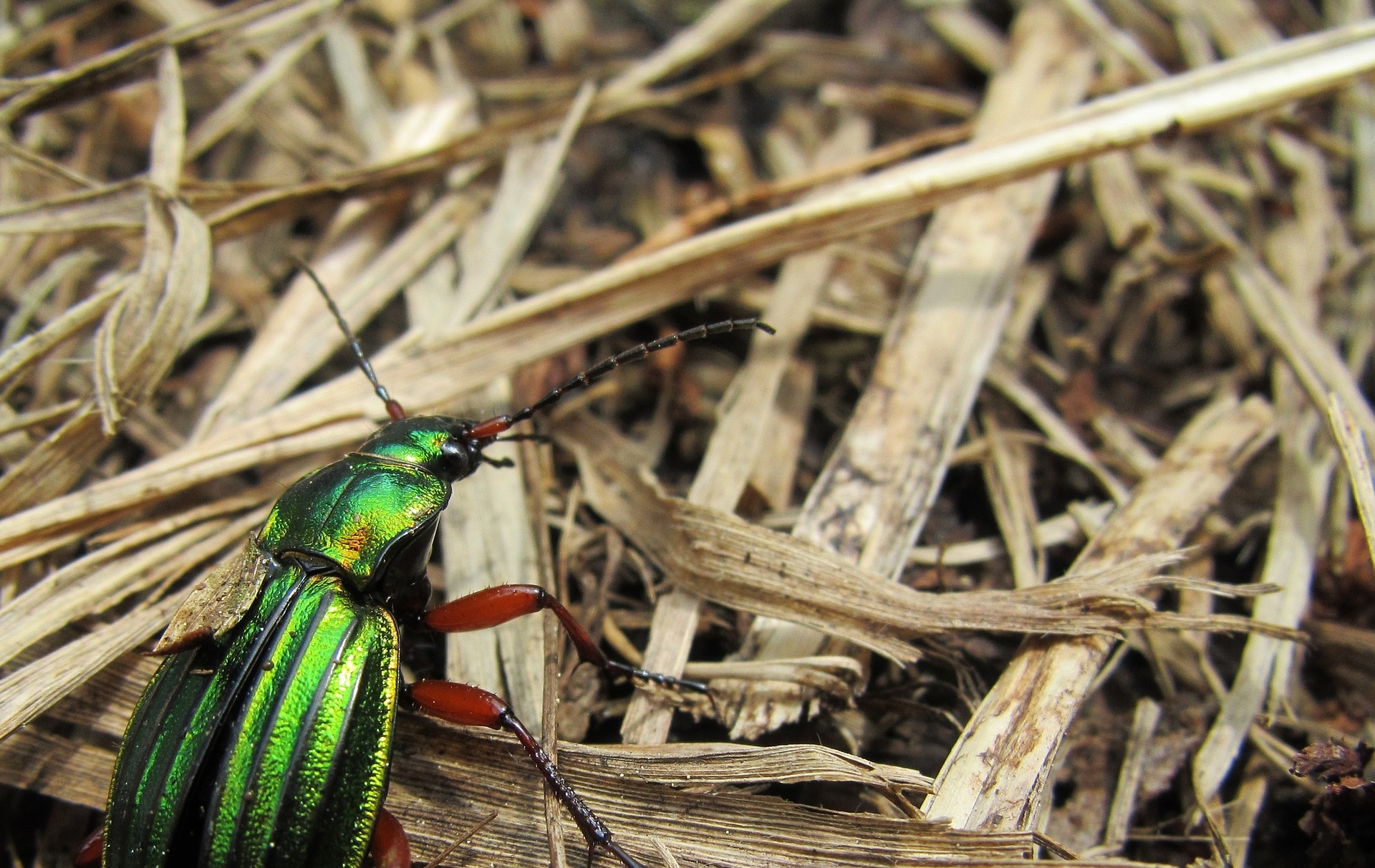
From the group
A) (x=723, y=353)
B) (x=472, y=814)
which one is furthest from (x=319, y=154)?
(x=472, y=814)

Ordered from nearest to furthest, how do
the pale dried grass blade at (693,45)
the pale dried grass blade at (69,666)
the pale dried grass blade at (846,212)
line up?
1. the pale dried grass blade at (69,666)
2. the pale dried grass blade at (846,212)
3. the pale dried grass blade at (693,45)

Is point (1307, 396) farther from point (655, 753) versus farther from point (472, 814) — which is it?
point (472, 814)

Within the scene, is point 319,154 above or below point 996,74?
below

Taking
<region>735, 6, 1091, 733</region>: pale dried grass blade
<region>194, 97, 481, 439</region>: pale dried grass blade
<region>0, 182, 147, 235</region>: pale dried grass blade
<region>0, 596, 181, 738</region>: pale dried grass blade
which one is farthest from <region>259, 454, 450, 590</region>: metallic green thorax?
<region>0, 182, 147, 235</region>: pale dried grass blade

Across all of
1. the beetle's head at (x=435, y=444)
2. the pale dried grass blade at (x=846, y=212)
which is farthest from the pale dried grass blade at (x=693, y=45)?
the beetle's head at (x=435, y=444)

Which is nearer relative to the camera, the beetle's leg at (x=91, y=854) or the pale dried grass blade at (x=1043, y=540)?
the beetle's leg at (x=91, y=854)

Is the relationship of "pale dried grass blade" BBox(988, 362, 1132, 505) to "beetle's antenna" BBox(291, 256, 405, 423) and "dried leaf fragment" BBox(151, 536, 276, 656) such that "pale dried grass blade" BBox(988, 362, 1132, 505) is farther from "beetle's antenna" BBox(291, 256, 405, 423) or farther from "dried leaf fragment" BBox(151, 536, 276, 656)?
"dried leaf fragment" BBox(151, 536, 276, 656)

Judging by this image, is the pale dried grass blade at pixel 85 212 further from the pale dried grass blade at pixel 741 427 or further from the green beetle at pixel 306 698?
the pale dried grass blade at pixel 741 427
